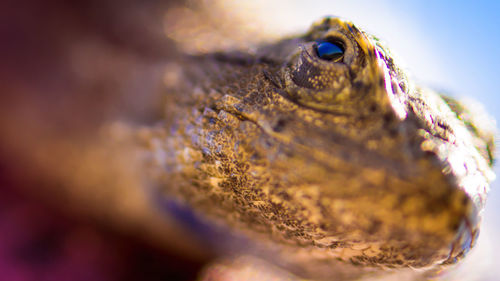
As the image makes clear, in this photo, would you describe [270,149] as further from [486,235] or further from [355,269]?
[486,235]

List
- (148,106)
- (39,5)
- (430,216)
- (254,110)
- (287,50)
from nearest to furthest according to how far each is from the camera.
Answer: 1. (430,216)
2. (254,110)
3. (287,50)
4. (148,106)
5. (39,5)

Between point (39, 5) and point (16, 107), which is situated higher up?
point (39, 5)

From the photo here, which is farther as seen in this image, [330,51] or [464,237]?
[330,51]

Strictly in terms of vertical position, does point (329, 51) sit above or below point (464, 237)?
above

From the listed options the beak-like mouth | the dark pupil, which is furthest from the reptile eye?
the beak-like mouth

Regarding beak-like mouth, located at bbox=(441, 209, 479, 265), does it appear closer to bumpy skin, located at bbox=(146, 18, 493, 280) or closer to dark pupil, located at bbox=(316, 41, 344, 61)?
bumpy skin, located at bbox=(146, 18, 493, 280)

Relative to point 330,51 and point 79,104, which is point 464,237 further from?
point 79,104

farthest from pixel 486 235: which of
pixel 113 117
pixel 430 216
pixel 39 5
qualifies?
pixel 39 5

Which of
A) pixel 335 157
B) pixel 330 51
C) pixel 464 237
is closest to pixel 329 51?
pixel 330 51
